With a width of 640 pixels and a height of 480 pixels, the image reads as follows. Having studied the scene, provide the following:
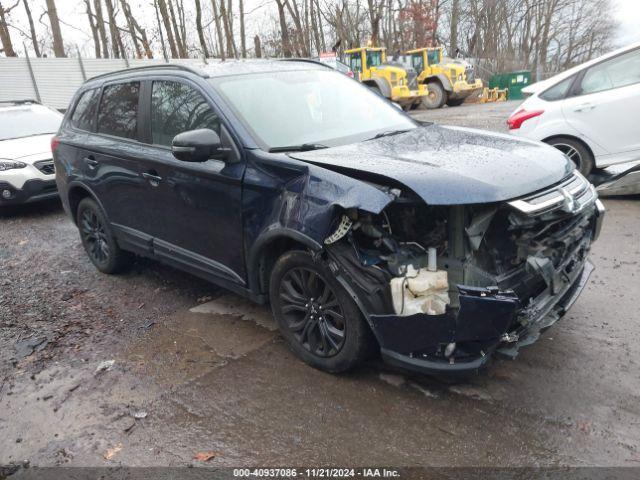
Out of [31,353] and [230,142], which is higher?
[230,142]

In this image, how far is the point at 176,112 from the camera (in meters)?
3.89

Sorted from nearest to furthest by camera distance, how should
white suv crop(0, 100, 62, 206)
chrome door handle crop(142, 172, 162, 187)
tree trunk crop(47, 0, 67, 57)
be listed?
chrome door handle crop(142, 172, 162, 187), white suv crop(0, 100, 62, 206), tree trunk crop(47, 0, 67, 57)

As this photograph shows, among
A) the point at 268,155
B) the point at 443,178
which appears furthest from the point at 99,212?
the point at 443,178

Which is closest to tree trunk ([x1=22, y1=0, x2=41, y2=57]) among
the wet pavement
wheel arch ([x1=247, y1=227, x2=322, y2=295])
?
the wet pavement

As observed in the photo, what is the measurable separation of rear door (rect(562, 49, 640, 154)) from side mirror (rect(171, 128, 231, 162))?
4951 mm

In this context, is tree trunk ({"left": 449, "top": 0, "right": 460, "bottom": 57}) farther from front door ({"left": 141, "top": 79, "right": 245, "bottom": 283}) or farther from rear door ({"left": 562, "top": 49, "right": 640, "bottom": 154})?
front door ({"left": 141, "top": 79, "right": 245, "bottom": 283})

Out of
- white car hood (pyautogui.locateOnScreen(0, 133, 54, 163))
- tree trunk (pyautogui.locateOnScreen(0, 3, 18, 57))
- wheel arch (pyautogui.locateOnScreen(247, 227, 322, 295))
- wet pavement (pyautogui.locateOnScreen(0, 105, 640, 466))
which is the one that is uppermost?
tree trunk (pyautogui.locateOnScreen(0, 3, 18, 57))

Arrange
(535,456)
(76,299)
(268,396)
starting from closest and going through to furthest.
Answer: (535,456)
(268,396)
(76,299)

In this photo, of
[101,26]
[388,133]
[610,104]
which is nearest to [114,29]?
[101,26]

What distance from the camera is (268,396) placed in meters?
3.05

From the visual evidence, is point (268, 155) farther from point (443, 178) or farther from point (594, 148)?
point (594, 148)

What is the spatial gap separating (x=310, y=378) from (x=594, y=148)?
5.03 metres

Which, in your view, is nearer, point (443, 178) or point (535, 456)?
point (535, 456)

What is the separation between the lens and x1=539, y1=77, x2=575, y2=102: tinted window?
6562 mm
